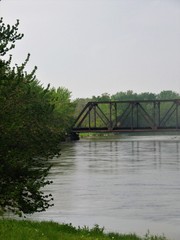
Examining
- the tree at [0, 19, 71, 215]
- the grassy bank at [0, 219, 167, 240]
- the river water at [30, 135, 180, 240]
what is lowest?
the river water at [30, 135, 180, 240]

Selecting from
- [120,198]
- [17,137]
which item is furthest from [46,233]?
[120,198]

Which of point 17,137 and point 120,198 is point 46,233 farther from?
point 120,198

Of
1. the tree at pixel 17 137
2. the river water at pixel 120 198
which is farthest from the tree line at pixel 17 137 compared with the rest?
the river water at pixel 120 198

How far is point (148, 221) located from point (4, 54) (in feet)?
42.7

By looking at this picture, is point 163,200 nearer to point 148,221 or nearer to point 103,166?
point 148,221

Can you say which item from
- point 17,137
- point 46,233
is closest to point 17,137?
point 17,137

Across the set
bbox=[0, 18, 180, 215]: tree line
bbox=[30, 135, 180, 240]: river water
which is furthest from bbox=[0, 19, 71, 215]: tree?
bbox=[30, 135, 180, 240]: river water

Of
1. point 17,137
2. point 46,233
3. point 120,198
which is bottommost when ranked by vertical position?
point 120,198

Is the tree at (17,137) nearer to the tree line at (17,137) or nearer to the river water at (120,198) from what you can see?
the tree line at (17,137)

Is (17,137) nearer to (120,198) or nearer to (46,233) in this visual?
(46,233)

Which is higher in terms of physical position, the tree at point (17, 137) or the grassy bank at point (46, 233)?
the tree at point (17, 137)

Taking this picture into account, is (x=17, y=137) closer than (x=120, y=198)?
Yes

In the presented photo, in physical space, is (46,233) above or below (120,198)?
above

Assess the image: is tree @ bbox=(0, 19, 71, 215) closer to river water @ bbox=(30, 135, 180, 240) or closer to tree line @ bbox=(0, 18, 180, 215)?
tree line @ bbox=(0, 18, 180, 215)
